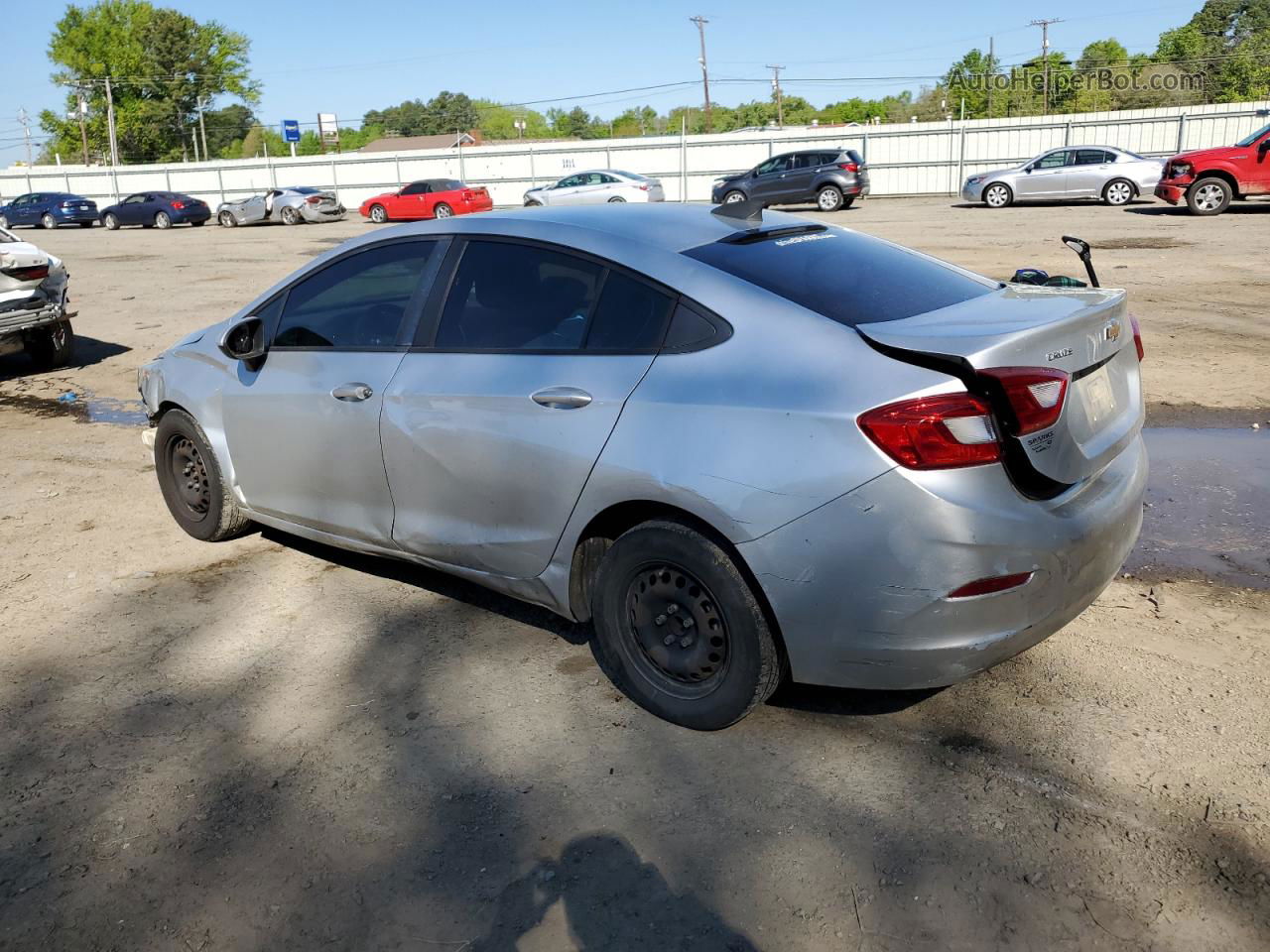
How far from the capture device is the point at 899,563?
2908mm

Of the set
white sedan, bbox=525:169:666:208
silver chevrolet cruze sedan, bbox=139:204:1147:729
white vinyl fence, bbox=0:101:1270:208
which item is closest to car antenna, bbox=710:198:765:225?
silver chevrolet cruze sedan, bbox=139:204:1147:729

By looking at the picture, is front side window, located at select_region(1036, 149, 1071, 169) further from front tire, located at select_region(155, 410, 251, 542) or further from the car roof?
front tire, located at select_region(155, 410, 251, 542)

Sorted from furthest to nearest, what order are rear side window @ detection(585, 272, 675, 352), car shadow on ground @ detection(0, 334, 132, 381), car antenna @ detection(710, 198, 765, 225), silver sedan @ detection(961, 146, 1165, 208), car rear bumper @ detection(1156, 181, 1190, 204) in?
1. silver sedan @ detection(961, 146, 1165, 208)
2. car rear bumper @ detection(1156, 181, 1190, 204)
3. car shadow on ground @ detection(0, 334, 132, 381)
4. car antenna @ detection(710, 198, 765, 225)
5. rear side window @ detection(585, 272, 675, 352)

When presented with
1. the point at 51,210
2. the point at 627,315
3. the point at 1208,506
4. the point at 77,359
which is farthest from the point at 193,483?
the point at 51,210

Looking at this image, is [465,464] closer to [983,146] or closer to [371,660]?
[371,660]

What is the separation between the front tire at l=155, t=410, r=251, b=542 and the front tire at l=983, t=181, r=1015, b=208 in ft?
81.9

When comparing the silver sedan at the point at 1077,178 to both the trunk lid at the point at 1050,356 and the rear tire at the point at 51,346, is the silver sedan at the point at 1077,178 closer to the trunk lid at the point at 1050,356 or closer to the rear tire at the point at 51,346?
the rear tire at the point at 51,346

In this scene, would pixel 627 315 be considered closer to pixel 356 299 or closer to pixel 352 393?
pixel 352 393

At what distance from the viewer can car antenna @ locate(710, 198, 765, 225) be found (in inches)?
157

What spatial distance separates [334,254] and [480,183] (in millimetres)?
38563

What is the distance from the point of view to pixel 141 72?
9675 centimetres

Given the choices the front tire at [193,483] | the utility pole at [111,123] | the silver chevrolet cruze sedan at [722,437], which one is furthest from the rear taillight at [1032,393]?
the utility pole at [111,123]

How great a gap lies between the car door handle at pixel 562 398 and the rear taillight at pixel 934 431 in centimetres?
98

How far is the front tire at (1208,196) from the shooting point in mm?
20906
